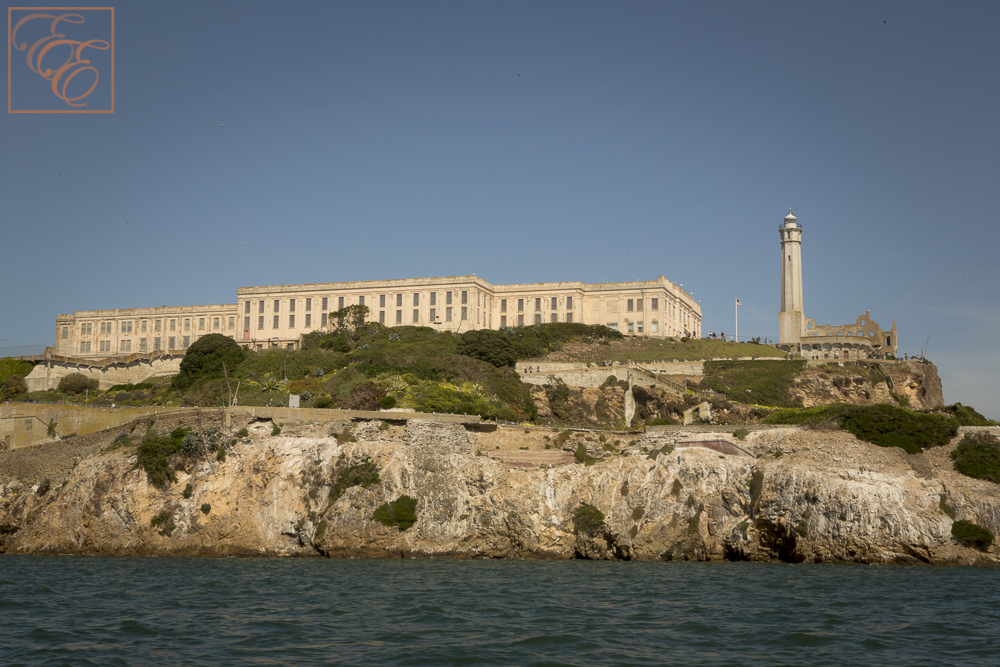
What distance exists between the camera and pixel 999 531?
4372cm

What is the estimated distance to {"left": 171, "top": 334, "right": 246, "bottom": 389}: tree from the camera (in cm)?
8348

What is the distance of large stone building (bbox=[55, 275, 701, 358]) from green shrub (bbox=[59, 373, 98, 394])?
1833 centimetres

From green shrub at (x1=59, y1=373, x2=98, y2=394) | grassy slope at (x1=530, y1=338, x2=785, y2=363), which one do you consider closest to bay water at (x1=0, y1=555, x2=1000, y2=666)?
grassy slope at (x1=530, y1=338, x2=785, y2=363)

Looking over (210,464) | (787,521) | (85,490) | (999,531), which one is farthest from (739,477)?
(85,490)

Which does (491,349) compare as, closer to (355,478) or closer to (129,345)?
(355,478)

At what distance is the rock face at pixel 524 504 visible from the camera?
1769 inches

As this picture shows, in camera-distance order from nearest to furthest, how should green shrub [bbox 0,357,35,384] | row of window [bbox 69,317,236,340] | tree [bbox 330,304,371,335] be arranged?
1. green shrub [bbox 0,357,35,384]
2. tree [bbox 330,304,371,335]
3. row of window [bbox 69,317,236,340]

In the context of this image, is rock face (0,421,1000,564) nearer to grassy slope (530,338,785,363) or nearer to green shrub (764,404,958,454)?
green shrub (764,404,958,454)

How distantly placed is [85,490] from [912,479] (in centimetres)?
4427

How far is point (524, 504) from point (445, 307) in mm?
56690

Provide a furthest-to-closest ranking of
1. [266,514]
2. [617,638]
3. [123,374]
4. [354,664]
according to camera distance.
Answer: [123,374] < [266,514] < [617,638] < [354,664]

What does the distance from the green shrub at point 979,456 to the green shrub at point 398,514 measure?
28.4 m

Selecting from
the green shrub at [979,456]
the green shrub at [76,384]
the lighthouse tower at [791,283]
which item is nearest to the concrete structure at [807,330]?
the lighthouse tower at [791,283]

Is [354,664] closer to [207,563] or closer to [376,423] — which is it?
[207,563]
